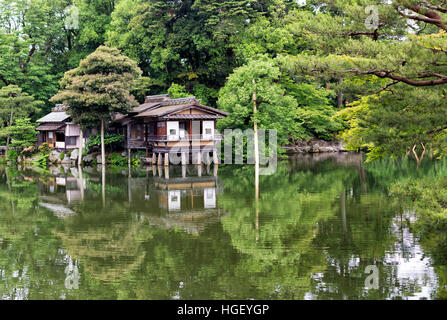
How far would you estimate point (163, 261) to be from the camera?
30.6 feet

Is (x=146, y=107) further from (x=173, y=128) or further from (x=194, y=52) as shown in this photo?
(x=194, y=52)

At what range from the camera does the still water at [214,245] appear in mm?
7855

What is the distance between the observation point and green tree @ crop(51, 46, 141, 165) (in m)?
29.9

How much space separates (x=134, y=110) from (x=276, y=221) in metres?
23.5

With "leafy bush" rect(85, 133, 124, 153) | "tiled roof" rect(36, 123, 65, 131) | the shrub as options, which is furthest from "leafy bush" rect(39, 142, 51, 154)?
"leafy bush" rect(85, 133, 124, 153)

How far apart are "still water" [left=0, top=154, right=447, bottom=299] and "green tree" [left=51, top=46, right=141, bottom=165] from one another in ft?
36.9

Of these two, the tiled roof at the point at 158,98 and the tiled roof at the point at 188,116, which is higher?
the tiled roof at the point at 158,98

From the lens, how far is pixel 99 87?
30062 mm

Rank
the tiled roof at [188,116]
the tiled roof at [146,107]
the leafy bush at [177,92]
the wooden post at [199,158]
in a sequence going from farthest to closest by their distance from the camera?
1. the leafy bush at [177,92]
2. the tiled roof at [146,107]
3. the wooden post at [199,158]
4. the tiled roof at [188,116]

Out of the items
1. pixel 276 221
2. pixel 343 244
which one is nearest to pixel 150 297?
pixel 343 244

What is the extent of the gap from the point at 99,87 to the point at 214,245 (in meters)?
A: 21.9

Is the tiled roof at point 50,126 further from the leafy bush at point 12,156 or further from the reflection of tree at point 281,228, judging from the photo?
the reflection of tree at point 281,228

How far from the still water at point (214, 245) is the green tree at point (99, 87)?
36.9 ft

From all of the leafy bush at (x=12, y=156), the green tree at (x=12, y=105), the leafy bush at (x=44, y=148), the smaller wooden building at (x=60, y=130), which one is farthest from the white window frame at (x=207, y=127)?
the leafy bush at (x=12, y=156)
